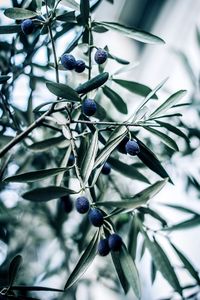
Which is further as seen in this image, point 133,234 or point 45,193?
point 133,234

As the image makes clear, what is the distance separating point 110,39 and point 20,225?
263cm

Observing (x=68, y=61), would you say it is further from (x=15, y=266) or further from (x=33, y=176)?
(x=15, y=266)

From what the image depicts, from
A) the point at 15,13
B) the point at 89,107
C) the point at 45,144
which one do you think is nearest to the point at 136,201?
the point at 89,107

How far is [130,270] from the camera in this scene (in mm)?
589

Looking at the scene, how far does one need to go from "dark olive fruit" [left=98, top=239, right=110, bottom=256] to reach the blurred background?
0.51m

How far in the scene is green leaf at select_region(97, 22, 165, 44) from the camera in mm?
680

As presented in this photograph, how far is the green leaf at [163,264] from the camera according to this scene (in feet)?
2.07

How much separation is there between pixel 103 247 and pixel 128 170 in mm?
191

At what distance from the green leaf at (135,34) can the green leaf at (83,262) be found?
1.21ft

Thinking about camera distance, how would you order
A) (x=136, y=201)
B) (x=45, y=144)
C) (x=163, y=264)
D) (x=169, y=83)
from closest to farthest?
1. (x=136, y=201)
2. (x=163, y=264)
3. (x=45, y=144)
4. (x=169, y=83)

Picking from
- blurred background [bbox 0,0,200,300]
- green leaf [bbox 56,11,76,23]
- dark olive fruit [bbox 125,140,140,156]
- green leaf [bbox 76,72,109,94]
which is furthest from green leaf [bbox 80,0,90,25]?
blurred background [bbox 0,0,200,300]

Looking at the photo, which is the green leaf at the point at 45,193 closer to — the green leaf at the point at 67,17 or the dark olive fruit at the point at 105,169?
the dark olive fruit at the point at 105,169

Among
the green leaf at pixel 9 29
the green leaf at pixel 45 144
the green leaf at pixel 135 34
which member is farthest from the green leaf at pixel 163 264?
the green leaf at pixel 9 29

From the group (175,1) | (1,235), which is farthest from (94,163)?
(175,1)
